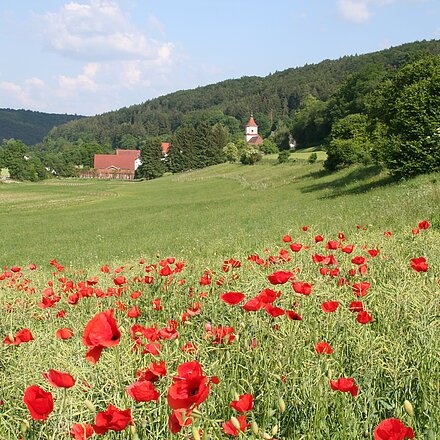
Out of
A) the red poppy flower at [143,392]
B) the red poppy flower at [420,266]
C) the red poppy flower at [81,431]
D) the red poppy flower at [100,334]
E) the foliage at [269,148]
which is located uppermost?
the red poppy flower at [100,334]

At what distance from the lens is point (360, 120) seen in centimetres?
4734

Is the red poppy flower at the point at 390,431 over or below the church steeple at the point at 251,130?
over

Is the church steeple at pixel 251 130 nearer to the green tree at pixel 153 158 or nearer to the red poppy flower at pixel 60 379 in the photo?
the green tree at pixel 153 158

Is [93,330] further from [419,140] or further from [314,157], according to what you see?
[314,157]

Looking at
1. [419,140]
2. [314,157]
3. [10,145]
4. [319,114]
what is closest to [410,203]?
[419,140]

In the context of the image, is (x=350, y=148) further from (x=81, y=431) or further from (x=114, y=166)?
(x=114, y=166)

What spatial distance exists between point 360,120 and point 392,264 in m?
45.3

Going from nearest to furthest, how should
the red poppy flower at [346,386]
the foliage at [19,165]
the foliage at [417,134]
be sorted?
the red poppy flower at [346,386] < the foliage at [417,134] < the foliage at [19,165]

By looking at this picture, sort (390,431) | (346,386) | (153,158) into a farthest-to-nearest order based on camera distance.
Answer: (153,158) → (346,386) → (390,431)

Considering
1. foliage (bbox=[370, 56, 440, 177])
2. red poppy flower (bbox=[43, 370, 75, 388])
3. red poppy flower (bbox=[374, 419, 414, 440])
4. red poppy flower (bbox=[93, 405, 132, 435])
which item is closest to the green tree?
foliage (bbox=[370, 56, 440, 177])

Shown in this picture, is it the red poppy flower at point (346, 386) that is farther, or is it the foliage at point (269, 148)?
the foliage at point (269, 148)

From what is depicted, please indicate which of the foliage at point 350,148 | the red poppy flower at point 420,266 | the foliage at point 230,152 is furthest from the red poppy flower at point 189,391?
the foliage at point 230,152

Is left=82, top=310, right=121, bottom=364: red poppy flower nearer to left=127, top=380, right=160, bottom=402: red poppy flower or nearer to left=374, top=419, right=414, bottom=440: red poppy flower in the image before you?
left=127, top=380, right=160, bottom=402: red poppy flower

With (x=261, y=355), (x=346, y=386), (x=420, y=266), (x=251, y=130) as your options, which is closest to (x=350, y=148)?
(x=420, y=266)
